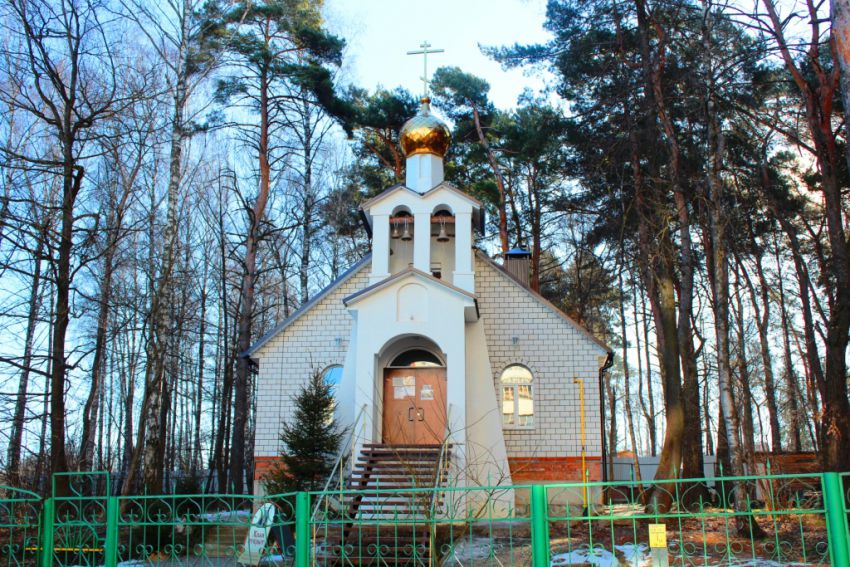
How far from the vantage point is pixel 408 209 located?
17.5 meters

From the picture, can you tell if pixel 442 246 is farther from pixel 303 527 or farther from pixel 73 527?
pixel 303 527

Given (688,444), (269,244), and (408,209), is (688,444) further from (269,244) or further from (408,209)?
(269,244)

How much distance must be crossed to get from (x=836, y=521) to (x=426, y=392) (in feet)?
34.0

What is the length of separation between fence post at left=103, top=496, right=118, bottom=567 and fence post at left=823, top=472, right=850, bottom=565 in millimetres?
6442

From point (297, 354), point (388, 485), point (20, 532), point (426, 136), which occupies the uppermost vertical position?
point (426, 136)

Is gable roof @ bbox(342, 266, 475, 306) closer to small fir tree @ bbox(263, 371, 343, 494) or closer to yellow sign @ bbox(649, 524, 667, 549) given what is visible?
small fir tree @ bbox(263, 371, 343, 494)

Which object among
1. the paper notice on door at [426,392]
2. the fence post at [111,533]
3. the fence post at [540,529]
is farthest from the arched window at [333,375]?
the fence post at [540,529]

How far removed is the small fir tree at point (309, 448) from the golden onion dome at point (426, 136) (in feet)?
22.6

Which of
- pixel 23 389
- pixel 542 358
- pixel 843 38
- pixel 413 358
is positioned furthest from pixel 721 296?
pixel 23 389

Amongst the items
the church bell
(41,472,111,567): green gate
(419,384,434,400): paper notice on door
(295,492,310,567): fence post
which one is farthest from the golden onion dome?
(295,492,310,567): fence post

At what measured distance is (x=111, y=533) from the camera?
767cm

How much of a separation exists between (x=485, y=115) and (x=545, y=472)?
47.1 feet

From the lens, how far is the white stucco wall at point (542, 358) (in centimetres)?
1717

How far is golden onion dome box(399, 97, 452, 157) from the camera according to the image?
19047 millimetres
